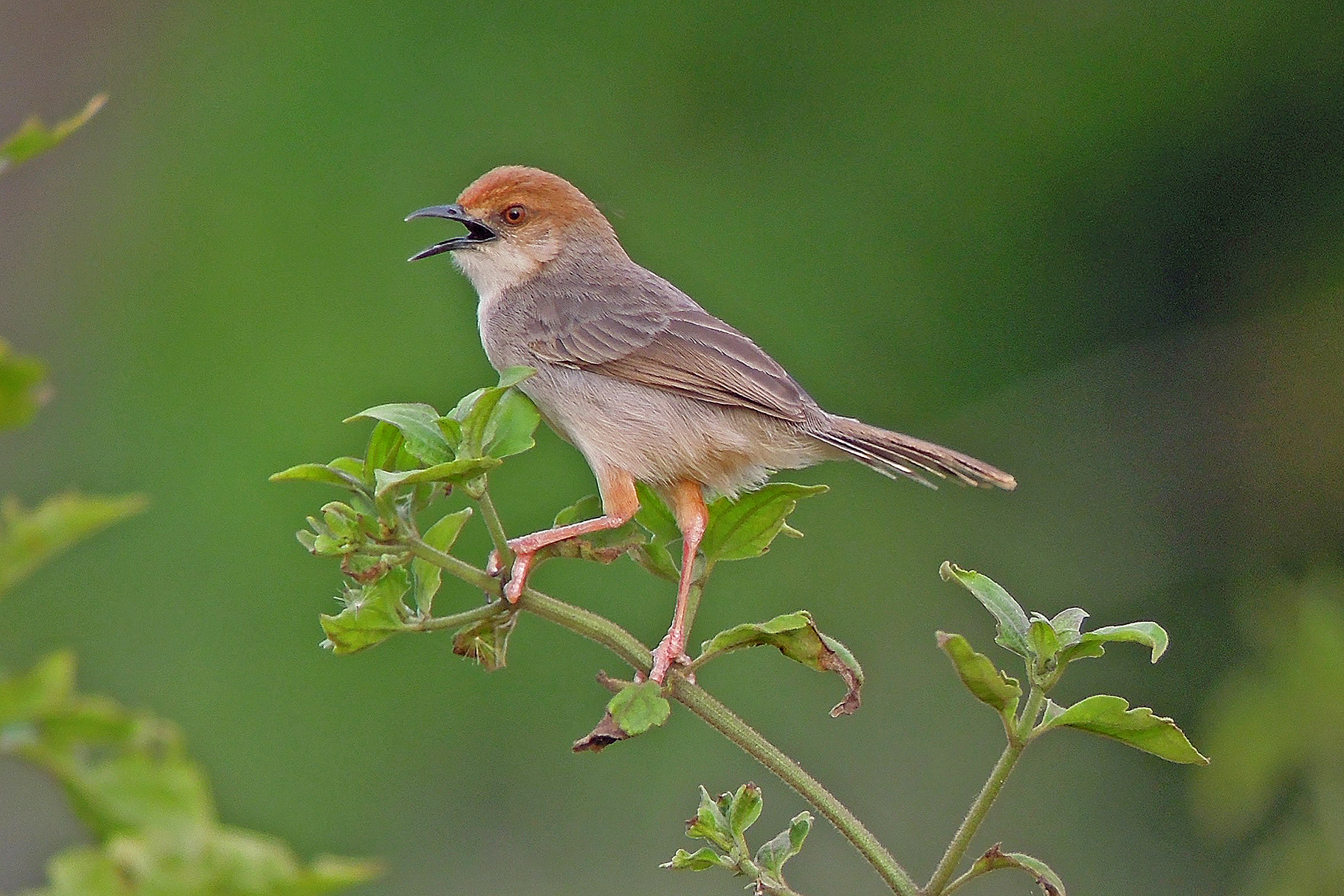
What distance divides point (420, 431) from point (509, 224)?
2929 millimetres

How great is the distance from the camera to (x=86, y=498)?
1199mm

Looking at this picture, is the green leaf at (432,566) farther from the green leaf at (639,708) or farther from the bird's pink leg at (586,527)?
the green leaf at (639,708)

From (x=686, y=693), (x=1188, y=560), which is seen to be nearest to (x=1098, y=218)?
(x=1188, y=560)

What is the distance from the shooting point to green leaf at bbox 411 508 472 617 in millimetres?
2186

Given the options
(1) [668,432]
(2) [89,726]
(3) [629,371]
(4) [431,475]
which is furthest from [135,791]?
(3) [629,371]

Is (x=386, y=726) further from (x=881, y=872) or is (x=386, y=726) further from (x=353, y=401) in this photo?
(x=881, y=872)

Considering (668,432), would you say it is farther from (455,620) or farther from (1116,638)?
(1116,638)

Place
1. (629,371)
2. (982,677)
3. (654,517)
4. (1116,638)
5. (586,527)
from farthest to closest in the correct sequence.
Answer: (629,371) < (586,527) < (654,517) < (1116,638) < (982,677)

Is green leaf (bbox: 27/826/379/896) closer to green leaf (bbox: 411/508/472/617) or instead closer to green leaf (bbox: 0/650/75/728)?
green leaf (bbox: 0/650/75/728)

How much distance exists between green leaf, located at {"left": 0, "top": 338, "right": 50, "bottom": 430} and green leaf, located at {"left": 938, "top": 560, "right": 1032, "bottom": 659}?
4.59 feet

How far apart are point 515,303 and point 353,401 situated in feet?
15.2

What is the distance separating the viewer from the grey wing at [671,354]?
4336 millimetres

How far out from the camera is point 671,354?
4500 mm

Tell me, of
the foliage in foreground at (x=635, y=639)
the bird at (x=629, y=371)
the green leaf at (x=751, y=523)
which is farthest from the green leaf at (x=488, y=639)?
the bird at (x=629, y=371)
